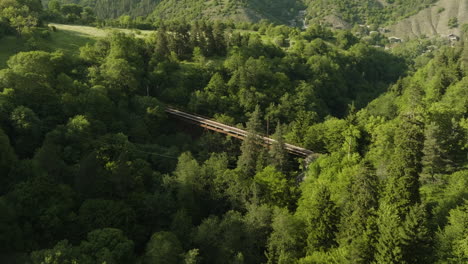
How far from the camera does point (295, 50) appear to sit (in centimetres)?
11512

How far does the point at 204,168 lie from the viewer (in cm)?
5272

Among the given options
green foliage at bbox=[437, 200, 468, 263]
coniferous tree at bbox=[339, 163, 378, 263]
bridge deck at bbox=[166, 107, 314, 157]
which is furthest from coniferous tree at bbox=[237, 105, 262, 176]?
green foliage at bbox=[437, 200, 468, 263]

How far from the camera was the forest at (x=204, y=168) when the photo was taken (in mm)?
35781

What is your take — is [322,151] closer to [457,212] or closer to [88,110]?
[457,212]

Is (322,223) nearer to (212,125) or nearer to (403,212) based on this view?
(403,212)

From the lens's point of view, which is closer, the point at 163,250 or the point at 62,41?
the point at 163,250

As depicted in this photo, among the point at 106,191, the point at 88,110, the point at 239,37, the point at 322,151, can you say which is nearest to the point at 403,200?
the point at 322,151

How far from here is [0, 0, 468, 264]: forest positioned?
35781 millimetres

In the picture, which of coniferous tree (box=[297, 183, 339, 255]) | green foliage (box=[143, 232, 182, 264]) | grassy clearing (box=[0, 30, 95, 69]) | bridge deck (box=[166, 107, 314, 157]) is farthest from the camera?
grassy clearing (box=[0, 30, 95, 69])

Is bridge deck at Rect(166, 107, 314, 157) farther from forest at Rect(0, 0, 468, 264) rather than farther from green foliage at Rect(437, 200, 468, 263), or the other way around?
green foliage at Rect(437, 200, 468, 263)

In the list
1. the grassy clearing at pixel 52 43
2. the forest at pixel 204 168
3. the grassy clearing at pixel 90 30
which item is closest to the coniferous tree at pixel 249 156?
the forest at pixel 204 168

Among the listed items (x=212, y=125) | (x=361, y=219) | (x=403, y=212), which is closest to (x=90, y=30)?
(x=212, y=125)

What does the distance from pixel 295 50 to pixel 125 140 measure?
2932 inches

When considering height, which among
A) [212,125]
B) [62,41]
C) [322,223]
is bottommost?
[212,125]
